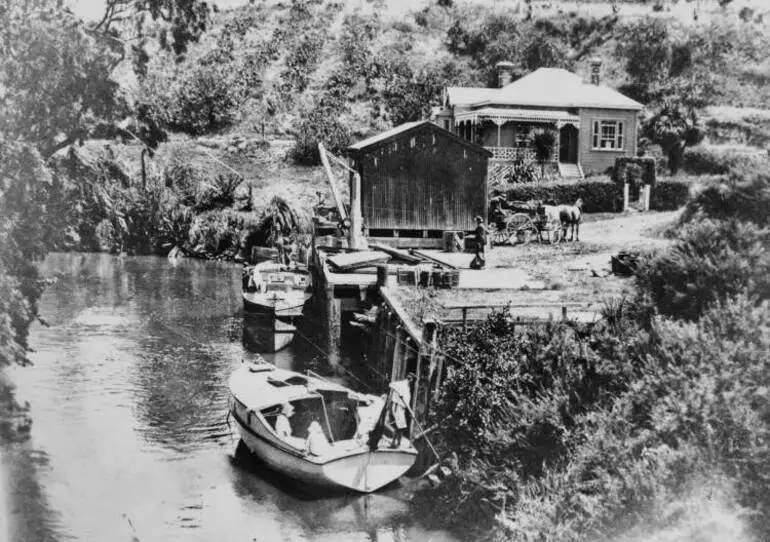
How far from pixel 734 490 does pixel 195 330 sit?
27.0 metres

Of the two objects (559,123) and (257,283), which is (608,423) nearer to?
(257,283)

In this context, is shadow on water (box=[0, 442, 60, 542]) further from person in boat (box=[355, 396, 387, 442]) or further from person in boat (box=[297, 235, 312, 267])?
person in boat (box=[297, 235, 312, 267])

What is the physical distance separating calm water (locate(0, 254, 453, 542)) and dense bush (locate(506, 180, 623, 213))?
63.0 ft

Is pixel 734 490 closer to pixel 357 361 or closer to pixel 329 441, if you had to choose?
pixel 329 441

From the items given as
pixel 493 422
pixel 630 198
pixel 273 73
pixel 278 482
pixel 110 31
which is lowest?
pixel 278 482

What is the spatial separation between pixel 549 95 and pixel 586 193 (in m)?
9.63

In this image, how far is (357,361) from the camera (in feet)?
102

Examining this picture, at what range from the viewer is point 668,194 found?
4703cm

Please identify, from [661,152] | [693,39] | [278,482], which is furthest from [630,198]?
[278,482]

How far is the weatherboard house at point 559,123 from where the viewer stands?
5306 centimetres

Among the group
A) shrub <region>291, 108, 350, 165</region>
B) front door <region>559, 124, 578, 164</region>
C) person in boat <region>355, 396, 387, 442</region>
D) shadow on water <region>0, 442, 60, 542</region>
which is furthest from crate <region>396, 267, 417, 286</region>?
shrub <region>291, 108, 350, 165</region>

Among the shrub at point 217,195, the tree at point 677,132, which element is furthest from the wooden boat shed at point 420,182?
the shrub at point 217,195

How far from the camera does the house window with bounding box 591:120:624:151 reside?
54219 mm

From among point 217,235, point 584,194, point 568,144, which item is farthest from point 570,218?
point 217,235
